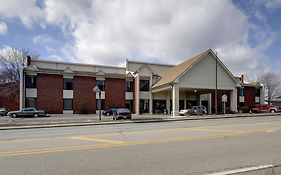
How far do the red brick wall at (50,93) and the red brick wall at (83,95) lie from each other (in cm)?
230

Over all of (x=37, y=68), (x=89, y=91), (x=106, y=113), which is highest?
(x=37, y=68)

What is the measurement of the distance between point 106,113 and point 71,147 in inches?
1394

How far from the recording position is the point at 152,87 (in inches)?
1969

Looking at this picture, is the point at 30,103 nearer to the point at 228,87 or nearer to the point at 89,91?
the point at 89,91

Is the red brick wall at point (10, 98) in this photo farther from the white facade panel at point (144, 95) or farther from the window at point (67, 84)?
the white facade panel at point (144, 95)

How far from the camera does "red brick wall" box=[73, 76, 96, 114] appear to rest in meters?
47.8

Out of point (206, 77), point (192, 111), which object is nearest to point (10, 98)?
point (192, 111)

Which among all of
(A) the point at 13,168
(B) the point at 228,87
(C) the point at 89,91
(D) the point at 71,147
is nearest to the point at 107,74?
(C) the point at 89,91

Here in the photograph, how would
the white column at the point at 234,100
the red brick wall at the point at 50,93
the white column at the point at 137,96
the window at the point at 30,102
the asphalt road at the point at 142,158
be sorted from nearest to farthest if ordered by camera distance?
the asphalt road at the point at 142,158 → the white column at the point at 234,100 → the window at the point at 30,102 → the red brick wall at the point at 50,93 → the white column at the point at 137,96

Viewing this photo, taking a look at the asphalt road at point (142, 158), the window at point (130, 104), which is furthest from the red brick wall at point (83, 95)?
the asphalt road at point (142, 158)

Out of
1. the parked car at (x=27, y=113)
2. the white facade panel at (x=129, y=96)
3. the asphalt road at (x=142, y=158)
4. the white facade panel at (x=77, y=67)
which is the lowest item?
the parked car at (x=27, y=113)

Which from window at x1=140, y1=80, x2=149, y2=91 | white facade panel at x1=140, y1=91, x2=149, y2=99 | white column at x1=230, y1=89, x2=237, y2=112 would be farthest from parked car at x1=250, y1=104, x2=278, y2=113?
window at x1=140, y1=80, x2=149, y2=91

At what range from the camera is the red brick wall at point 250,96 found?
196 ft

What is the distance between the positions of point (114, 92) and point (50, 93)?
404 inches
